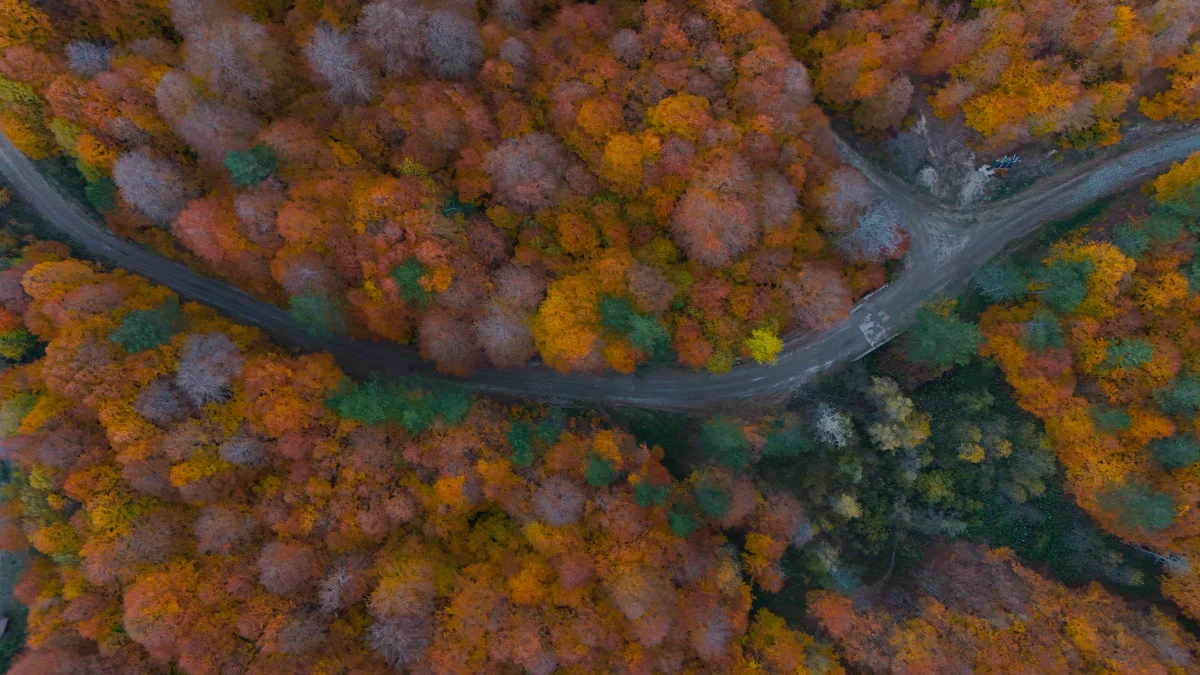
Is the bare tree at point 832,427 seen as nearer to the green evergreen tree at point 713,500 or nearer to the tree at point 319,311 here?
the green evergreen tree at point 713,500

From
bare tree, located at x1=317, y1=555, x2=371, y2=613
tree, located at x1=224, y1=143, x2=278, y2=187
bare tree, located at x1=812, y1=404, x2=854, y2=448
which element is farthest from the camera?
bare tree, located at x1=812, y1=404, x2=854, y2=448

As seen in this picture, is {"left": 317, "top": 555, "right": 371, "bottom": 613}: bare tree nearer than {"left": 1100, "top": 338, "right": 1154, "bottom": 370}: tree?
Yes

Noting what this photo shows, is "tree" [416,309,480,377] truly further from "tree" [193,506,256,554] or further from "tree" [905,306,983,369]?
"tree" [905,306,983,369]

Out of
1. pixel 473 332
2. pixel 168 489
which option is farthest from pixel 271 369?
pixel 473 332

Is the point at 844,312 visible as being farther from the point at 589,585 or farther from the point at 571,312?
the point at 589,585

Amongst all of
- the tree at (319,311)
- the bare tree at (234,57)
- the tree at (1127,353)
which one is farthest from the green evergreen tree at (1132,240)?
the bare tree at (234,57)

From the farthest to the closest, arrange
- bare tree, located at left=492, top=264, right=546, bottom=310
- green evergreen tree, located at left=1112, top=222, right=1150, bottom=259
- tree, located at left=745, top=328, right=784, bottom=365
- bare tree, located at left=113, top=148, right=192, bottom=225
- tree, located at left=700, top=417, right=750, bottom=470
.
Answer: tree, located at left=700, top=417, right=750, bottom=470 → green evergreen tree, located at left=1112, top=222, right=1150, bottom=259 → tree, located at left=745, top=328, right=784, bottom=365 → bare tree, located at left=113, top=148, right=192, bottom=225 → bare tree, located at left=492, top=264, right=546, bottom=310

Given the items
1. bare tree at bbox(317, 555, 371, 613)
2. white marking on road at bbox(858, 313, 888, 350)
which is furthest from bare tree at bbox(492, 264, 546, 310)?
white marking on road at bbox(858, 313, 888, 350)
